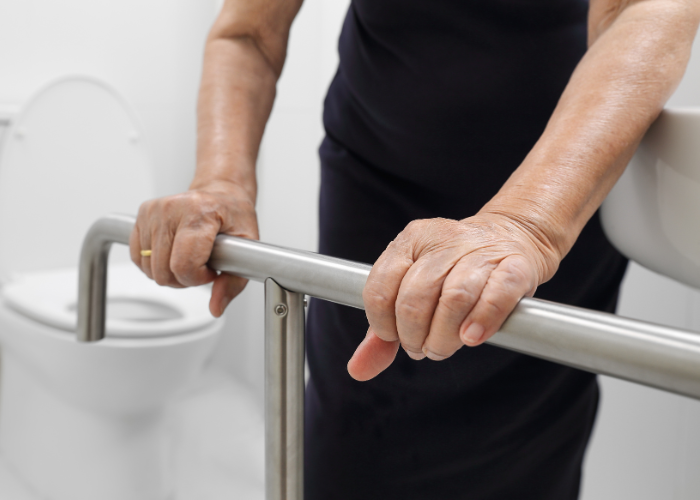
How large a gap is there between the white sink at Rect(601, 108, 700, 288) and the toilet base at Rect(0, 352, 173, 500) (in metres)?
0.96

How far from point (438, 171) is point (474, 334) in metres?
0.36

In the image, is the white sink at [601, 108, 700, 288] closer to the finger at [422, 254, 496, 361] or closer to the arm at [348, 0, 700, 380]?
the arm at [348, 0, 700, 380]

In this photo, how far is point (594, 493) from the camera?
0.94 m

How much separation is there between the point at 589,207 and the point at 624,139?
0.05 meters

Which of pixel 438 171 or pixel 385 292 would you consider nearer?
pixel 385 292

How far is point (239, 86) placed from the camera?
2.02 feet

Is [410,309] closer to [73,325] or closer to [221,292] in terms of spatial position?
[221,292]

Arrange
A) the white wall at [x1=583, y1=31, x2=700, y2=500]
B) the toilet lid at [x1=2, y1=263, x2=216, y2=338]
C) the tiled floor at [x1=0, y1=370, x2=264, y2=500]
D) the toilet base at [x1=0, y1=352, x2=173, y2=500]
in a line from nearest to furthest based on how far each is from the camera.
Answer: the white wall at [x1=583, y1=31, x2=700, y2=500]
the toilet lid at [x1=2, y1=263, x2=216, y2=338]
the toilet base at [x1=0, y1=352, x2=173, y2=500]
the tiled floor at [x1=0, y1=370, x2=264, y2=500]

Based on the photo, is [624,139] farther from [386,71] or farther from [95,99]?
[95,99]

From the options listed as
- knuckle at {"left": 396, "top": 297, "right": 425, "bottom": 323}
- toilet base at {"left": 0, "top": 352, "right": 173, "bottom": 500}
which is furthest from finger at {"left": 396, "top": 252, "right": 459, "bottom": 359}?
toilet base at {"left": 0, "top": 352, "right": 173, "bottom": 500}

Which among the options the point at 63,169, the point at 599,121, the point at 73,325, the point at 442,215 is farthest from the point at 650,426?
the point at 63,169

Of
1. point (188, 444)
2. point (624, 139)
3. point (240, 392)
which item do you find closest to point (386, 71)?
point (624, 139)

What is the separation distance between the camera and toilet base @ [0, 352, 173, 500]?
1113mm

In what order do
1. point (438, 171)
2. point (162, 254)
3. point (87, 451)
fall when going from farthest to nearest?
1. point (87, 451)
2. point (438, 171)
3. point (162, 254)
